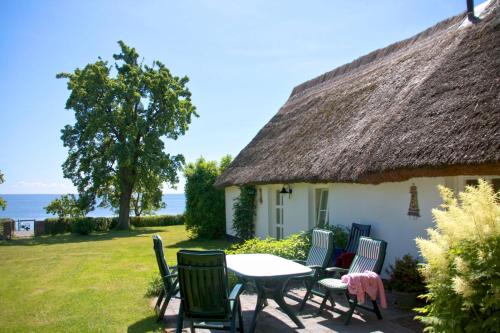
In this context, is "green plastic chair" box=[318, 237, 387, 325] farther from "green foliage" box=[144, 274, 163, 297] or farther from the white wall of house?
"green foliage" box=[144, 274, 163, 297]

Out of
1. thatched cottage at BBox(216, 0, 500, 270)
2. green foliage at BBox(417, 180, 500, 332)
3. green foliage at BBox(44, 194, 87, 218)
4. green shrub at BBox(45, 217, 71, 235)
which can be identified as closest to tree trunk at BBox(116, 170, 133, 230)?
green shrub at BBox(45, 217, 71, 235)

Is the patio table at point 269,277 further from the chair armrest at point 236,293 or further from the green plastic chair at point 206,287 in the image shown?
the green plastic chair at point 206,287

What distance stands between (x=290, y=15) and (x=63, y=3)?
5.19 m

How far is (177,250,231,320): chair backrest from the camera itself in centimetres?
471

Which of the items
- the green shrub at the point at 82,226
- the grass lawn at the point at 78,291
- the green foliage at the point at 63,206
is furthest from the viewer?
the green foliage at the point at 63,206

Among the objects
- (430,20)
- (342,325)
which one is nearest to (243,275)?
(342,325)

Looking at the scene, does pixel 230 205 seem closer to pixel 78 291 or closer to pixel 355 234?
pixel 78 291

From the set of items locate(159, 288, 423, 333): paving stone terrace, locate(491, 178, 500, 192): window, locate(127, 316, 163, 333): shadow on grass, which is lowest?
locate(127, 316, 163, 333): shadow on grass

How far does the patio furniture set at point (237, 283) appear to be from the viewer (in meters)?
4.73

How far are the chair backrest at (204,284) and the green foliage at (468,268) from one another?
219 cm

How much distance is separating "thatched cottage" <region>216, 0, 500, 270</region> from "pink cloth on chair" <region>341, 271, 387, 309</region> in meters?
1.72

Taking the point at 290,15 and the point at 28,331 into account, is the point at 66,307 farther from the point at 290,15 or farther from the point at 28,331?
the point at 290,15

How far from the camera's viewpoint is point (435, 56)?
28.2 ft

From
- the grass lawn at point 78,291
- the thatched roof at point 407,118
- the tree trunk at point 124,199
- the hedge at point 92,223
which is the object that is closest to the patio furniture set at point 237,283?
the grass lawn at point 78,291
